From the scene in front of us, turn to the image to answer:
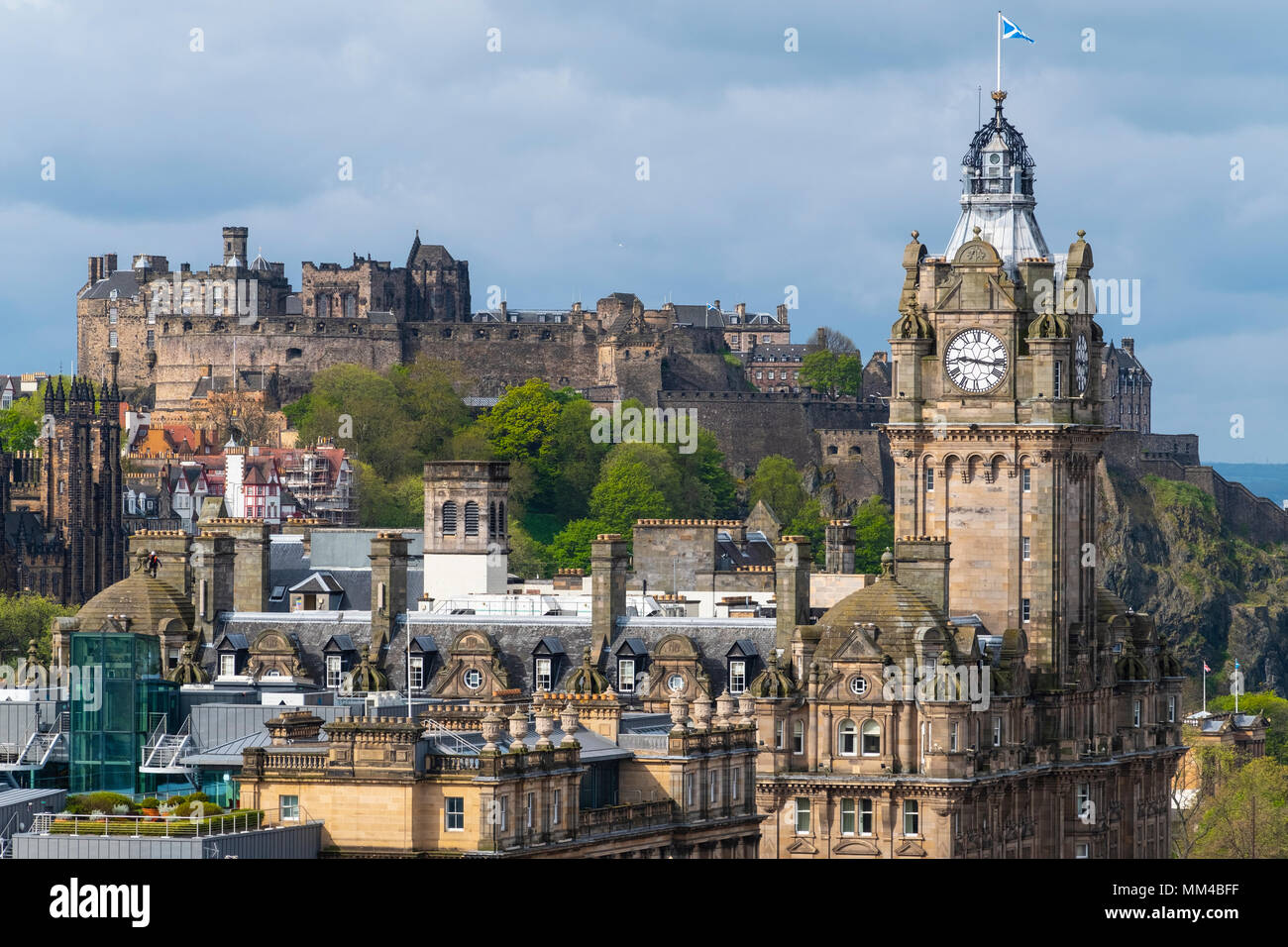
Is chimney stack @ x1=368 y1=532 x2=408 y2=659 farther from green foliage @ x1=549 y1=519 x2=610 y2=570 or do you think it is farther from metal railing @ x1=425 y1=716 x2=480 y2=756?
Answer: green foliage @ x1=549 y1=519 x2=610 y2=570

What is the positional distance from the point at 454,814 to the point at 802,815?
965 inches

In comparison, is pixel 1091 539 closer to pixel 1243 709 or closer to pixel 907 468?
pixel 907 468

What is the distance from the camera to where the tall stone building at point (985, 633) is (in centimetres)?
9950

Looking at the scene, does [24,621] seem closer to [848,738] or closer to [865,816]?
[848,738]

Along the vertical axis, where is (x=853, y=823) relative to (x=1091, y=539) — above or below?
below

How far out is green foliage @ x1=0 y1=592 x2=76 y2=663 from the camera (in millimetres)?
168375

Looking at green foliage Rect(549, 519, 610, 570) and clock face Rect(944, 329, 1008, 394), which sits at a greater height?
clock face Rect(944, 329, 1008, 394)

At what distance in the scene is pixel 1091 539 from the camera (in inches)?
4469

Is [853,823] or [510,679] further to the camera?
[510,679]

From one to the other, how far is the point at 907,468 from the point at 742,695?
13.7m

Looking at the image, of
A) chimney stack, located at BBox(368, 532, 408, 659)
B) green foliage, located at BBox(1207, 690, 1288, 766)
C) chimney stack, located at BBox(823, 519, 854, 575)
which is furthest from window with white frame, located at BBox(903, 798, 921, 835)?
green foliage, located at BBox(1207, 690, 1288, 766)

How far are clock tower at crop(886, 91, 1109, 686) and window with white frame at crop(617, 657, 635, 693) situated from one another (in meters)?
8.57

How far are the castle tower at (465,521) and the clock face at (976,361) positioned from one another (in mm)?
22831
